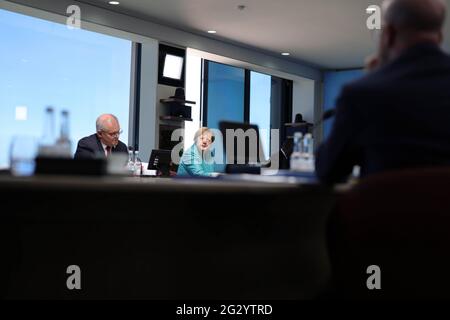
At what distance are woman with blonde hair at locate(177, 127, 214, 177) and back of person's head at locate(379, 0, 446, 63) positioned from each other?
3774 millimetres

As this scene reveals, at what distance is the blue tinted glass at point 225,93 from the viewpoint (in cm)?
970

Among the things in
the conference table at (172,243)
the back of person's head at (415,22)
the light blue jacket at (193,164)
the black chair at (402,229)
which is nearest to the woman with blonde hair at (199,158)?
the light blue jacket at (193,164)

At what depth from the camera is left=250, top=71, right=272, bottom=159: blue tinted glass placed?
35.1ft

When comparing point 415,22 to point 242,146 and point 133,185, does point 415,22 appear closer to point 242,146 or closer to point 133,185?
point 133,185

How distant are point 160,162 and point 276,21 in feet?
10.6

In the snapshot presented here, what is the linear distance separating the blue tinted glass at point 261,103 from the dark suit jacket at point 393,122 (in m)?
8.95

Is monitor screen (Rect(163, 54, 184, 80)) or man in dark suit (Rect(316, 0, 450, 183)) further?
monitor screen (Rect(163, 54, 184, 80))

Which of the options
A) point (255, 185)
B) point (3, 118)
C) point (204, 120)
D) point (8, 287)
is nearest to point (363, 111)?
point (255, 185)

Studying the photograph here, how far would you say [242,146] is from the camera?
3.66 meters

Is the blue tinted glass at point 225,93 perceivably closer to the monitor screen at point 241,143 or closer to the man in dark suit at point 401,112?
the monitor screen at point 241,143

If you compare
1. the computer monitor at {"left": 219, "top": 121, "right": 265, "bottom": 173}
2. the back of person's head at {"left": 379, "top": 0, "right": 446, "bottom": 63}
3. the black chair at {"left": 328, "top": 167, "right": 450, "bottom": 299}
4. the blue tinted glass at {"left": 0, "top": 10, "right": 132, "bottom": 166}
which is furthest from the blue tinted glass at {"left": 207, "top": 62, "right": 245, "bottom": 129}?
the black chair at {"left": 328, "top": 167, "right": 450, "bottom": 299}

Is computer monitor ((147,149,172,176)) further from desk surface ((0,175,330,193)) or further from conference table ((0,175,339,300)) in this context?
desk surface ((0,175,330,193))
